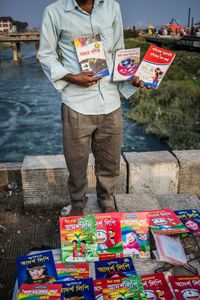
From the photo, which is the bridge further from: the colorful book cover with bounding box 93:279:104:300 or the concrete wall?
the colorful book cover with bounding box 93:279:104:300

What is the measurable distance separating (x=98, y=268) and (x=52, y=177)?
63.4 inches

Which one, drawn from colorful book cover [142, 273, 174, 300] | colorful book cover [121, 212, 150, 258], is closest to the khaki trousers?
colorful book cover [121, 212, 150, 258]

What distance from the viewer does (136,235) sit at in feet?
8.94

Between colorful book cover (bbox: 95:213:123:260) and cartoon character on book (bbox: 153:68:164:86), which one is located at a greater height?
cartoon character on book (bbox: 153:68:164:86)

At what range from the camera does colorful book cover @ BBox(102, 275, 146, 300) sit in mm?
2189

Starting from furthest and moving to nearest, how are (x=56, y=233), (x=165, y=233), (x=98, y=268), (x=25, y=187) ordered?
→ (x=25, y=187) → (x=56, y=233) → (x=165, y=233) → (x=98, y=268)

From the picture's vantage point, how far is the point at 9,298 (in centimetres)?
277

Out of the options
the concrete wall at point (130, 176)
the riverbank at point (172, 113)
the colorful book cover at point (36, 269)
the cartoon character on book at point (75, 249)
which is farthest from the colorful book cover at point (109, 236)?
the riverbank at point (172, 113)

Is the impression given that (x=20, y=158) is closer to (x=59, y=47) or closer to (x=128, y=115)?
(x=128, y=115)

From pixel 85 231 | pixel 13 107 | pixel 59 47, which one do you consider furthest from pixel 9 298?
pixel 13 107

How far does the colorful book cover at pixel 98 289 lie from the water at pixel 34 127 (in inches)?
397

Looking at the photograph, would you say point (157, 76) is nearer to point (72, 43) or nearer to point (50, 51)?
point (72, 43)

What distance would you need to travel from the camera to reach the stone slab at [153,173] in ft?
13.2

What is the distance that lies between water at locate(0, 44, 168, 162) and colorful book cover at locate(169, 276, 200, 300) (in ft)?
33.5
